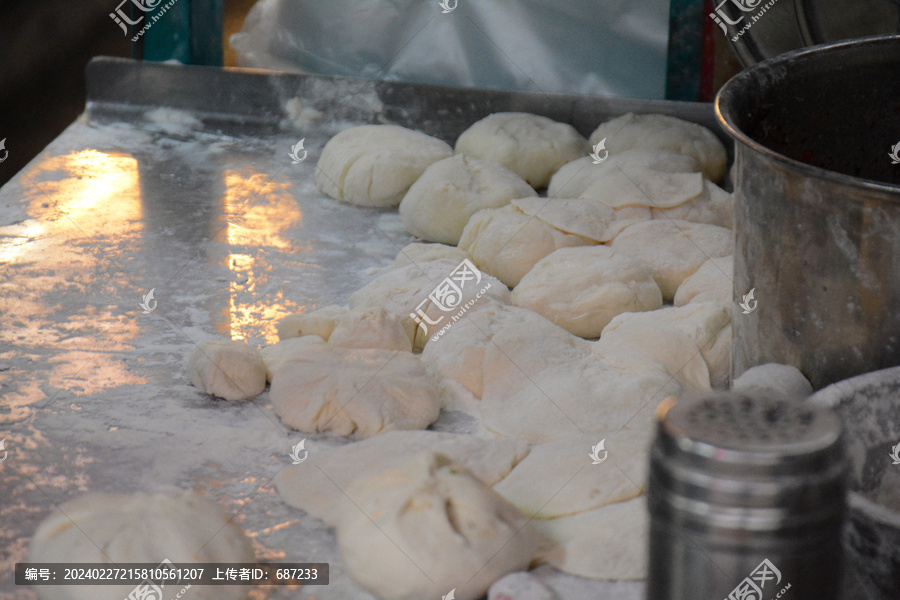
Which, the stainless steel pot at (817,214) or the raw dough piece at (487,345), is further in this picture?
the raw dough piece at (487,345)

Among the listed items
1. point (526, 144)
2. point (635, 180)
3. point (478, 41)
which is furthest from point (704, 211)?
point (478, 41)

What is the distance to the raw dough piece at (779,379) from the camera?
151 cm

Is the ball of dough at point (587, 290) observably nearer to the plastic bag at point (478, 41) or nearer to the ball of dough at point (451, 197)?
the ball of dough at point (451, 197)

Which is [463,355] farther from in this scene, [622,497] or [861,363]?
[861,363]

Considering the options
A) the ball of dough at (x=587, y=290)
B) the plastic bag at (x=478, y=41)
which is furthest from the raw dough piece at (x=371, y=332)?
the plastic bag at (x=478, y=41)

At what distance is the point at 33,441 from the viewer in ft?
6.06

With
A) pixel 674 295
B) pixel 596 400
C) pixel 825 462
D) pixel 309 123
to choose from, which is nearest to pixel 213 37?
pixel 309 123

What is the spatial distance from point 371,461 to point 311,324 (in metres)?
0.59

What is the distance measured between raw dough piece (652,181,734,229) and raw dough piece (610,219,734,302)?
116mm

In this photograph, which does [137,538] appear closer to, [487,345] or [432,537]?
[432,537]

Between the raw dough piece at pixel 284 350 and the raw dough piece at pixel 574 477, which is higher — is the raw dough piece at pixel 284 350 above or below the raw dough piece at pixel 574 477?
below
